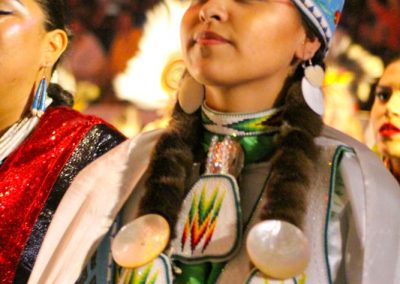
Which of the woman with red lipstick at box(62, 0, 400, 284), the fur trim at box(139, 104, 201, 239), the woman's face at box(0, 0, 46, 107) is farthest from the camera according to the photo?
the woman's face at box(0, 0, 46, 107)

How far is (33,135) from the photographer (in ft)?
6.08

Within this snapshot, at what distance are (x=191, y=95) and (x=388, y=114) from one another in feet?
2.42

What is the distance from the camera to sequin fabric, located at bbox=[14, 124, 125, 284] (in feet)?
5.54

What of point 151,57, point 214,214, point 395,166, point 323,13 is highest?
point 323,13

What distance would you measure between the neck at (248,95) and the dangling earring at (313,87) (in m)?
0.04

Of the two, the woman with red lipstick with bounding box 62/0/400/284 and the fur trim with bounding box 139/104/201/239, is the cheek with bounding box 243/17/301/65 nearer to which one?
the woman with red lipstick with bounding box 62/0/400/284

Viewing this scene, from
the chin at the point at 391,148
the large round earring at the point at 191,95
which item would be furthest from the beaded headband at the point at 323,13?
the chin at the point at 391,148

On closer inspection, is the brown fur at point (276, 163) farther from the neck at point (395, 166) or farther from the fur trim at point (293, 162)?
the neck at point (395, 166)

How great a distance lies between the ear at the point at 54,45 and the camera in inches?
75.4

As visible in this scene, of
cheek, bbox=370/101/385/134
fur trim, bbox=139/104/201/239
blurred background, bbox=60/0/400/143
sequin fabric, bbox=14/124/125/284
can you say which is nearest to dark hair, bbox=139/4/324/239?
fur trim, bbox=139/104/201/239

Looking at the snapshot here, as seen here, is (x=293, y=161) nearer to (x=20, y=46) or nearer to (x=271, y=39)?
(x=271, y=39)

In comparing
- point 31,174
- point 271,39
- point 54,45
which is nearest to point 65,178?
point 31,174

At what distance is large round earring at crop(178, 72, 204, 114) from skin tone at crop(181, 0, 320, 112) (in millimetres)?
64

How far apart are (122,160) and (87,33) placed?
3246mm
